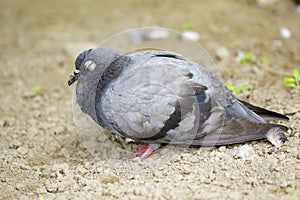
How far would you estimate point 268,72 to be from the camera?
668 centimetres

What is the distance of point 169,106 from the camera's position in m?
4.59

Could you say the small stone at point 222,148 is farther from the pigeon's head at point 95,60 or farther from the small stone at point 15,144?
the small stone at point 15,144

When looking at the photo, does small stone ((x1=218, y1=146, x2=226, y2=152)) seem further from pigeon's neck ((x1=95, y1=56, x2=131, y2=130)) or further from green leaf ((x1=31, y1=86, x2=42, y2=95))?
green leaf ((x1=31, y1=86, x2=42, y2=95))

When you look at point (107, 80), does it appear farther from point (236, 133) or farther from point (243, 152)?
point (243, 152)

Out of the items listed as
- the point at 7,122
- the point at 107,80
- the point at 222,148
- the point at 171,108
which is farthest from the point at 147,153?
the point at 7,122

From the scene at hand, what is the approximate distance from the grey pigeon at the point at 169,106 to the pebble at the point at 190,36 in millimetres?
2799

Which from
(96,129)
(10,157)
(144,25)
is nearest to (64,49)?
(144,25)

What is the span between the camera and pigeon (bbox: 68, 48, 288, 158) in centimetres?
463

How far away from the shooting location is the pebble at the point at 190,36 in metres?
7.77

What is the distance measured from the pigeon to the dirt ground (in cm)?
24

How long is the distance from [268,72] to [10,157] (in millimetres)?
3982

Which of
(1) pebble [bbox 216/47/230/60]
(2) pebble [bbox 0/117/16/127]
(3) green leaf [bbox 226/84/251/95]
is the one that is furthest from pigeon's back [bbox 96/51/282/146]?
(1) pebble [bbox 216/47/230/60]

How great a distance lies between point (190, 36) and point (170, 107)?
3.51 metres

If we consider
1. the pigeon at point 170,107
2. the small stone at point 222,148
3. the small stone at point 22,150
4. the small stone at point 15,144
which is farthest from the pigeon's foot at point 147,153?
the small stone at point 15,144
